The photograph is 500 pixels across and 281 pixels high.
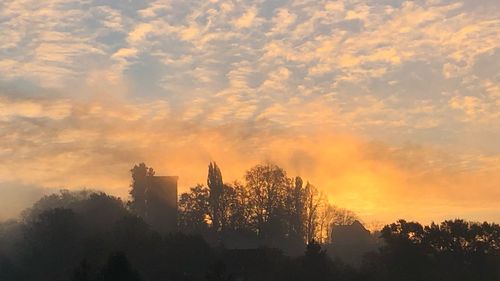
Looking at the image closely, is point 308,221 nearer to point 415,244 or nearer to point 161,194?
point 161,194

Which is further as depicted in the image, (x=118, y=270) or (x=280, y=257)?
(x=280, y=257)

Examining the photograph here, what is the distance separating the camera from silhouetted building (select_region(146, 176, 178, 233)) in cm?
12750

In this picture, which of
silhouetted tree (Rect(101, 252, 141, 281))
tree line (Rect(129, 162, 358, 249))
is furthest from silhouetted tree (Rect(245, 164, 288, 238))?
silhouetted tree (Rect(101, 252, 141, 281))

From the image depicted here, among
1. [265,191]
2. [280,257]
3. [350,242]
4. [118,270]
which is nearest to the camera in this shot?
[118,270]

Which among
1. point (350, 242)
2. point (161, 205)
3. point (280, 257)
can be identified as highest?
point (161, 205)

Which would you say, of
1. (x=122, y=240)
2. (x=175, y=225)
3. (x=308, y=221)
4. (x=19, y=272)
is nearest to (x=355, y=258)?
(x=308, y=221)

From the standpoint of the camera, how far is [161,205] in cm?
13475

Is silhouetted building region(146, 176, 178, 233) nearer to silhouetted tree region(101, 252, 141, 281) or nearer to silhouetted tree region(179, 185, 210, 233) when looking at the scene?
silhouetted tree region(179, 185, 210, 233)

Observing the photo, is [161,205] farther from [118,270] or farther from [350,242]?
[118,270]

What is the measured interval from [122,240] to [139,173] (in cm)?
5543

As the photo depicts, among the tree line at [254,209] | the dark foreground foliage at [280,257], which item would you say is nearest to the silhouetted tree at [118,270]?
the dark foreground foliage at [280,257]

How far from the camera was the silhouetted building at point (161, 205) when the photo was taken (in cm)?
12750

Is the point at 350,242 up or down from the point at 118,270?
up

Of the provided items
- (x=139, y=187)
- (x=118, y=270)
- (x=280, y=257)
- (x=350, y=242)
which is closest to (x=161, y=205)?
(x=139, y=187)
